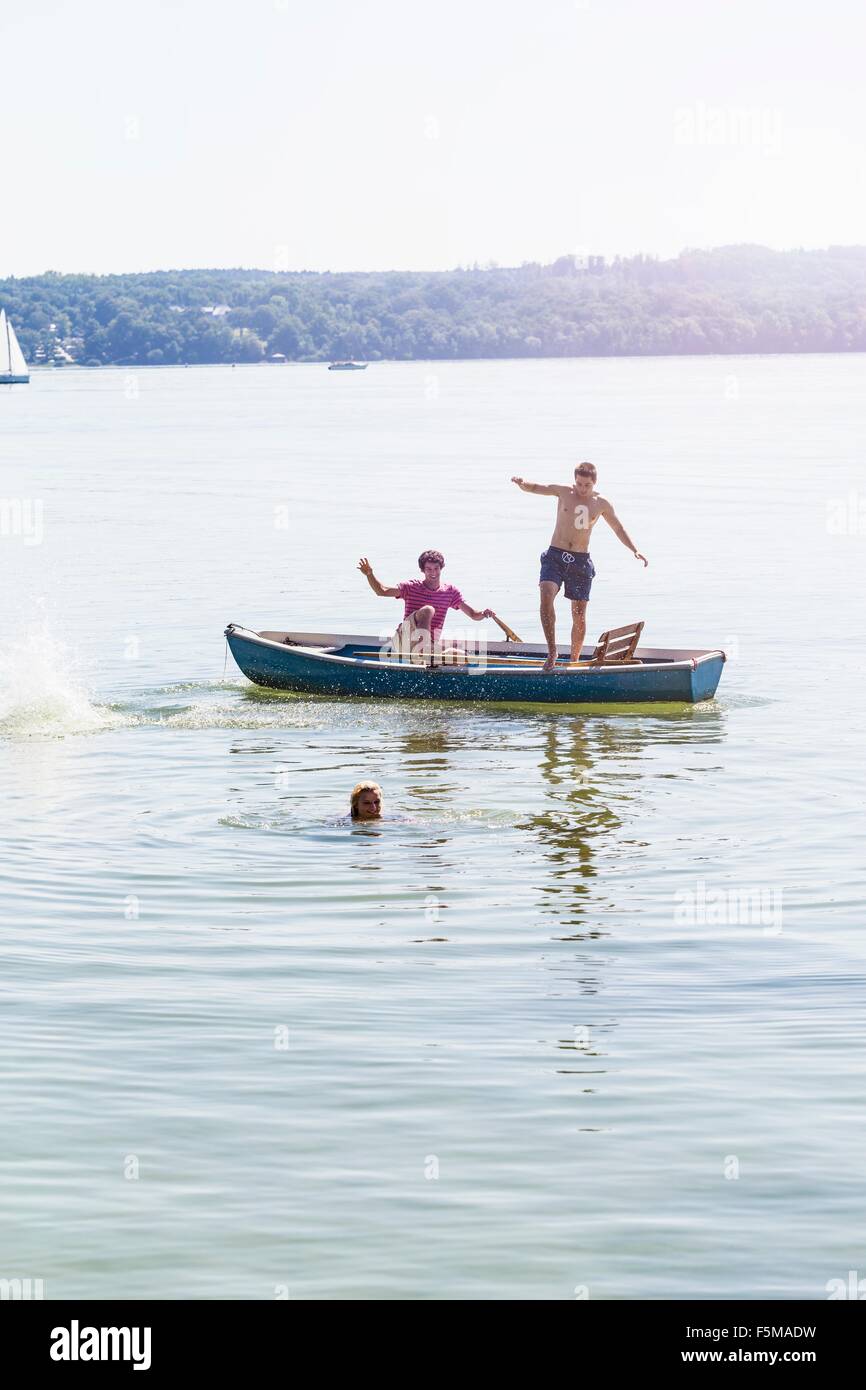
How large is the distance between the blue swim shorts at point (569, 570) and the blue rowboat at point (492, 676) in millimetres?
831

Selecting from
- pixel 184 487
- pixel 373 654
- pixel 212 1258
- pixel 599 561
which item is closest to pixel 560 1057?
pixel 212 1258

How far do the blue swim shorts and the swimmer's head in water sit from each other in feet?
18.2

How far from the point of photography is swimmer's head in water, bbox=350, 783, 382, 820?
45.2ft

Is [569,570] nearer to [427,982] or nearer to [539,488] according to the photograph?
[539,488]

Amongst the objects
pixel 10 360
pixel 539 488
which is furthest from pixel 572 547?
pixel 10 360

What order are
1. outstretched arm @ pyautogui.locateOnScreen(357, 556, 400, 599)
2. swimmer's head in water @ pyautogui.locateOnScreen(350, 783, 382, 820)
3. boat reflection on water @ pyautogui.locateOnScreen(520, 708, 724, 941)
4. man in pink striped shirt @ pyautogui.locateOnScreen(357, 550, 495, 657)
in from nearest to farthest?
1. boat reflection on water @ pyautogui.locateOnScreen(520, 708, 724, 941)
2. swimmer's head in water @ pyautogui.locateOnScreen(350, 783, 382, 820)
3. outstretched arm @ pyautogui.locateOnScreen(357, 556, 400, 599)
4. man in pink striped shirt @ pyautogui.locateOnScreen(357, 550, 495, 657)

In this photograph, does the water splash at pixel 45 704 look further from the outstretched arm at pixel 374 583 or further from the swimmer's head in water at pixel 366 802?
the swimmer's head in water at pixel 366 802

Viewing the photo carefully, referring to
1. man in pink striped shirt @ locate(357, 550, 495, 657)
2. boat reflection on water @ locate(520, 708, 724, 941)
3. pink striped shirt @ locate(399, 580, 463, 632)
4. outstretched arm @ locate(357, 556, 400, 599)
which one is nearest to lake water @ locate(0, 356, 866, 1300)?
boat reflection on water @ locate(520, 708, 724, 941)

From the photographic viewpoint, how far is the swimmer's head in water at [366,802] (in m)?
13.8

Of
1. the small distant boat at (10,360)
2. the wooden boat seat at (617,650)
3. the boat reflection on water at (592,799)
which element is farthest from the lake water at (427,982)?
the small distant boat at (10,360)

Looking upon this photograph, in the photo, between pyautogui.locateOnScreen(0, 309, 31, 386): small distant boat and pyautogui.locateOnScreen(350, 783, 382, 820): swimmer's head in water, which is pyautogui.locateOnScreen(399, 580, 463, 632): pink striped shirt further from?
pyautogui.locateOnScreen(0, 309, 31, 386): small distant boat

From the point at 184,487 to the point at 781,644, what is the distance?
110ft

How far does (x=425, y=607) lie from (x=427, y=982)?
9.21m

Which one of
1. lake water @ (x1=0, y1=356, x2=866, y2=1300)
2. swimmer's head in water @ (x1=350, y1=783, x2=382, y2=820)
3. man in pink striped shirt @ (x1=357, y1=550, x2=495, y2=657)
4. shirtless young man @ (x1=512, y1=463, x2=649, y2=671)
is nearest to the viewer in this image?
lake water @ (x1=0, y1=356, x2=866, y2=1300)
